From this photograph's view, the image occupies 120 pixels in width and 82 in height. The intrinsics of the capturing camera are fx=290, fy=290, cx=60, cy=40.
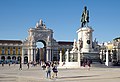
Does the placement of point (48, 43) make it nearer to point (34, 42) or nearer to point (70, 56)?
point (34, 42)

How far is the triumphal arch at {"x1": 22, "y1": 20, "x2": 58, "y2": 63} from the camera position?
113m

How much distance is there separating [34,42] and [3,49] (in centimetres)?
1492

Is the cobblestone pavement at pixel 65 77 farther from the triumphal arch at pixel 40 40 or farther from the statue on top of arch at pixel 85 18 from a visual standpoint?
the triumphal arch at pixel 40 40

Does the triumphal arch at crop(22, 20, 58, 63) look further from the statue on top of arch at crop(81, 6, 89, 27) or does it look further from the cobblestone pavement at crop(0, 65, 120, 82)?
the cobblestone pavement at crop(0, 65, 120, 82)

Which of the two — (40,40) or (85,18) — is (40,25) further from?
(85,18)

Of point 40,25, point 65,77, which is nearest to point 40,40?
point 40,25

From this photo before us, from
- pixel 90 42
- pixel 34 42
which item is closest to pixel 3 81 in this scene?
pixel 90 42

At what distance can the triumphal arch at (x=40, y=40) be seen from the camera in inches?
4444

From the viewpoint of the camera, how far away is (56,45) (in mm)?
118750

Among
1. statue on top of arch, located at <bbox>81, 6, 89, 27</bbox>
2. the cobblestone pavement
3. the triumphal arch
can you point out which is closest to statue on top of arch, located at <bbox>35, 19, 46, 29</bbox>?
the triumphal arch

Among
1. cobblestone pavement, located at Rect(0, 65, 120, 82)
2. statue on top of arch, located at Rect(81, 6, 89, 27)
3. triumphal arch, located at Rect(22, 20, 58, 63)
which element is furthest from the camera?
triumphal arch, located at Rect(22, 20, 58, 63)

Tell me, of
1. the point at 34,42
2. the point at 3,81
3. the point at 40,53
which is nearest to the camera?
the point at 3,81

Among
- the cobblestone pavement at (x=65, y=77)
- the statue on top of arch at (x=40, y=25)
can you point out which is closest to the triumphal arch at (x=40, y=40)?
the statue on top of arch at (x=40, y=25)

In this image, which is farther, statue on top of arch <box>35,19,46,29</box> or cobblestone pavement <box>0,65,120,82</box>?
statue on top of arch <box>35,19,46,29</box>
